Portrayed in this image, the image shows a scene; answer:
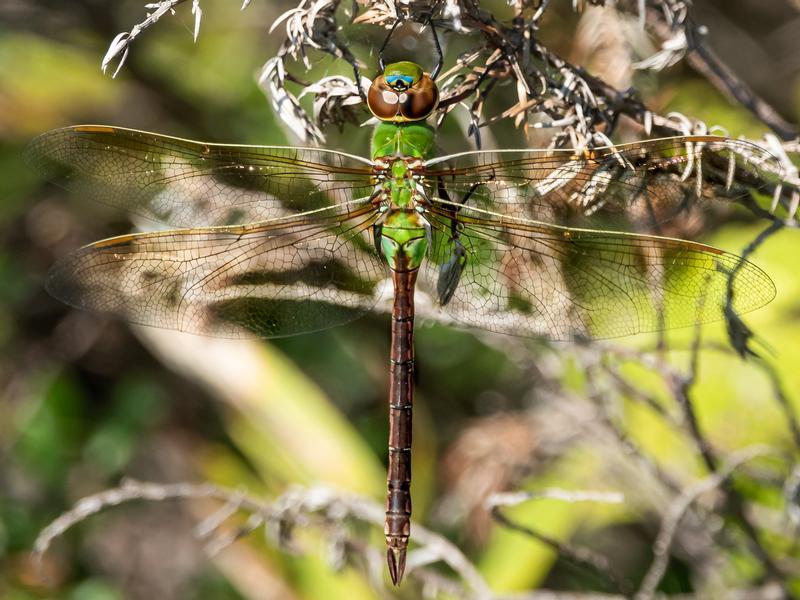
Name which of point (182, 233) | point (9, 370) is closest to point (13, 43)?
point (9, 370)

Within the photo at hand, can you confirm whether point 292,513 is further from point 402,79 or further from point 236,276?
point 402,79

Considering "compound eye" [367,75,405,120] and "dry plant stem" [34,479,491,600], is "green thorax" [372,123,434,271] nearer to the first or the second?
"compound eye" [367,75,405,120]

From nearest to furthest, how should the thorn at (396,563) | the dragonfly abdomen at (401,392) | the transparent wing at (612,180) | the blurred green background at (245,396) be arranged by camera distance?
1. the transparent wing at (612,180)
2. the thorn at (396,563)
3. the dragonfly abdomen at (401,392)
4. the blurred green background at (245,396)

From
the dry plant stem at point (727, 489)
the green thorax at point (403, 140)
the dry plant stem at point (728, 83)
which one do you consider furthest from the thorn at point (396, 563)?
the dry plant stem at point (728, 83)

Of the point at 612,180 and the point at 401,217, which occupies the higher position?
the point at 612,180

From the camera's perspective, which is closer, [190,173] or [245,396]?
[190,173]

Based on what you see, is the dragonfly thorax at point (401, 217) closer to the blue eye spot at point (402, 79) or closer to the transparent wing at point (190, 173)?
the transparent wing at point (190, 173)

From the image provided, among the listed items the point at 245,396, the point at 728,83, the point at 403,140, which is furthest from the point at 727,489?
the point at 245,396

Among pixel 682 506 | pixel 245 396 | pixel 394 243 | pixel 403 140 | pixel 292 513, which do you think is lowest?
pixel 245 396
